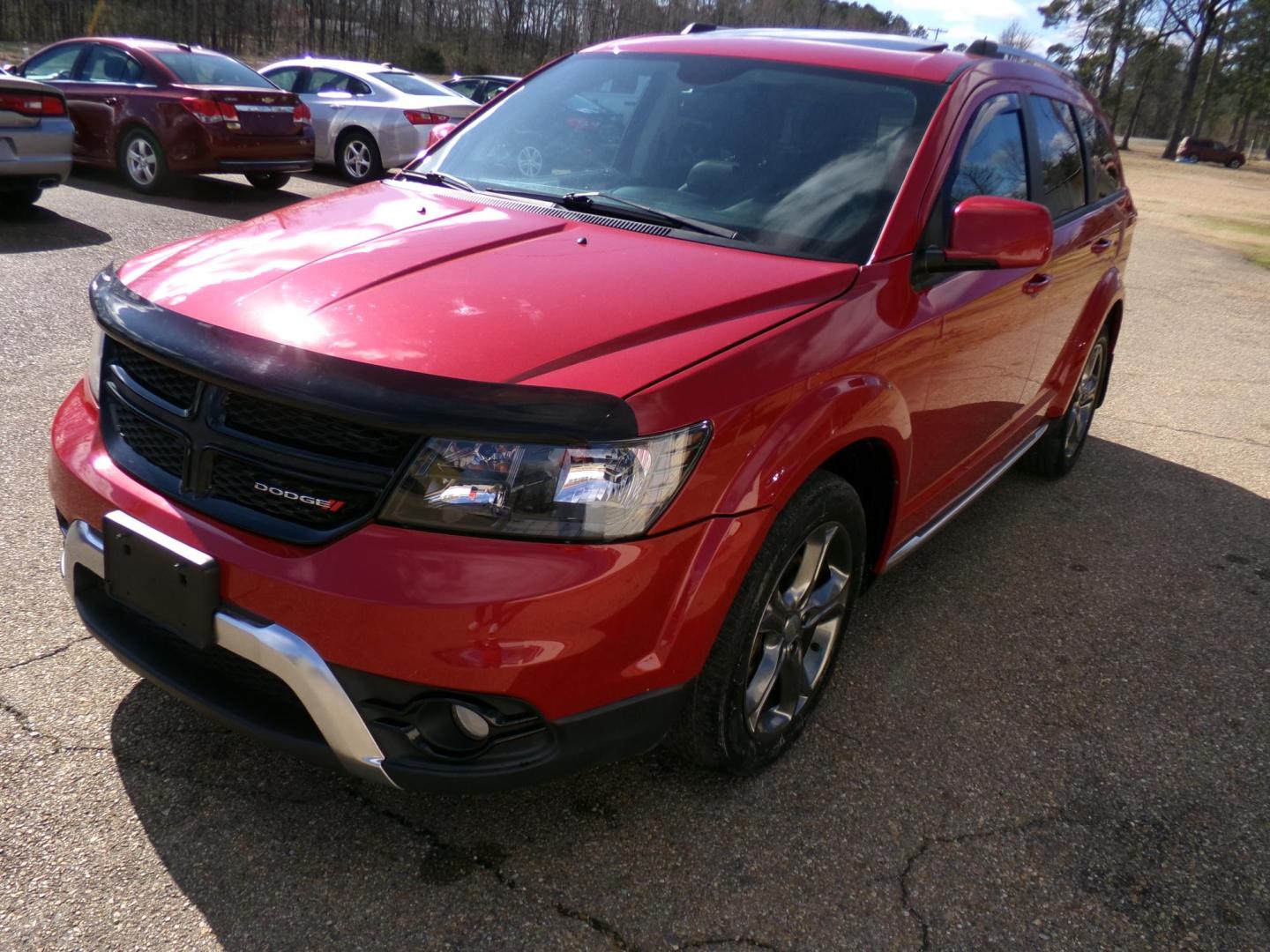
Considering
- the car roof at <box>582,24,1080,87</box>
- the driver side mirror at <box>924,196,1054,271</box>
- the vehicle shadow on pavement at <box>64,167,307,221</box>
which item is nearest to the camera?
the driver side mirror at <box>924,196,1054,271</box>

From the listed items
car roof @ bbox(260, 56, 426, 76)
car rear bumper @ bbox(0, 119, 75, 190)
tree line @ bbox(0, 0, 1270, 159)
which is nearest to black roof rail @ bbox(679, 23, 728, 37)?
car rear bumper @ bbox(0, 119, 75, 190)

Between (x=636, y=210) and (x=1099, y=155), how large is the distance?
285 centimetres

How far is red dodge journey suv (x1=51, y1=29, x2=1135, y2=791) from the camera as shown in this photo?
1.96m

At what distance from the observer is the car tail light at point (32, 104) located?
7887 millimetres

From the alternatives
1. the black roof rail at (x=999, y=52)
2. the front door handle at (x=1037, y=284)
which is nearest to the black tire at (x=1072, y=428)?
the front door handle at (x=1037, y=284)

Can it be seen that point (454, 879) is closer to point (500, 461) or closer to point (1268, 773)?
point (500, 461)

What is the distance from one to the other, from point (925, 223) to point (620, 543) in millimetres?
1468

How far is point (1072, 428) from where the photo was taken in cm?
498

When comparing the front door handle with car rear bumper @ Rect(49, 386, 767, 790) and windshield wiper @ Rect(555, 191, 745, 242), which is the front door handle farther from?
car rear bumper @ Rect(49, 386, 767, 790)

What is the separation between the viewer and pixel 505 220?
2.89m

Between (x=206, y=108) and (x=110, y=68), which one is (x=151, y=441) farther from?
(x=110, y=68)

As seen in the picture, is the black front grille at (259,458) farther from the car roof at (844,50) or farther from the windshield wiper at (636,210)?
the car roof at (844,50)

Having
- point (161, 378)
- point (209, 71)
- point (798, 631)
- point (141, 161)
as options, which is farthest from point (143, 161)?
point (798, 631)

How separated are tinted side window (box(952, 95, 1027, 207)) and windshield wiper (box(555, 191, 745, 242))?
75 centimetres
